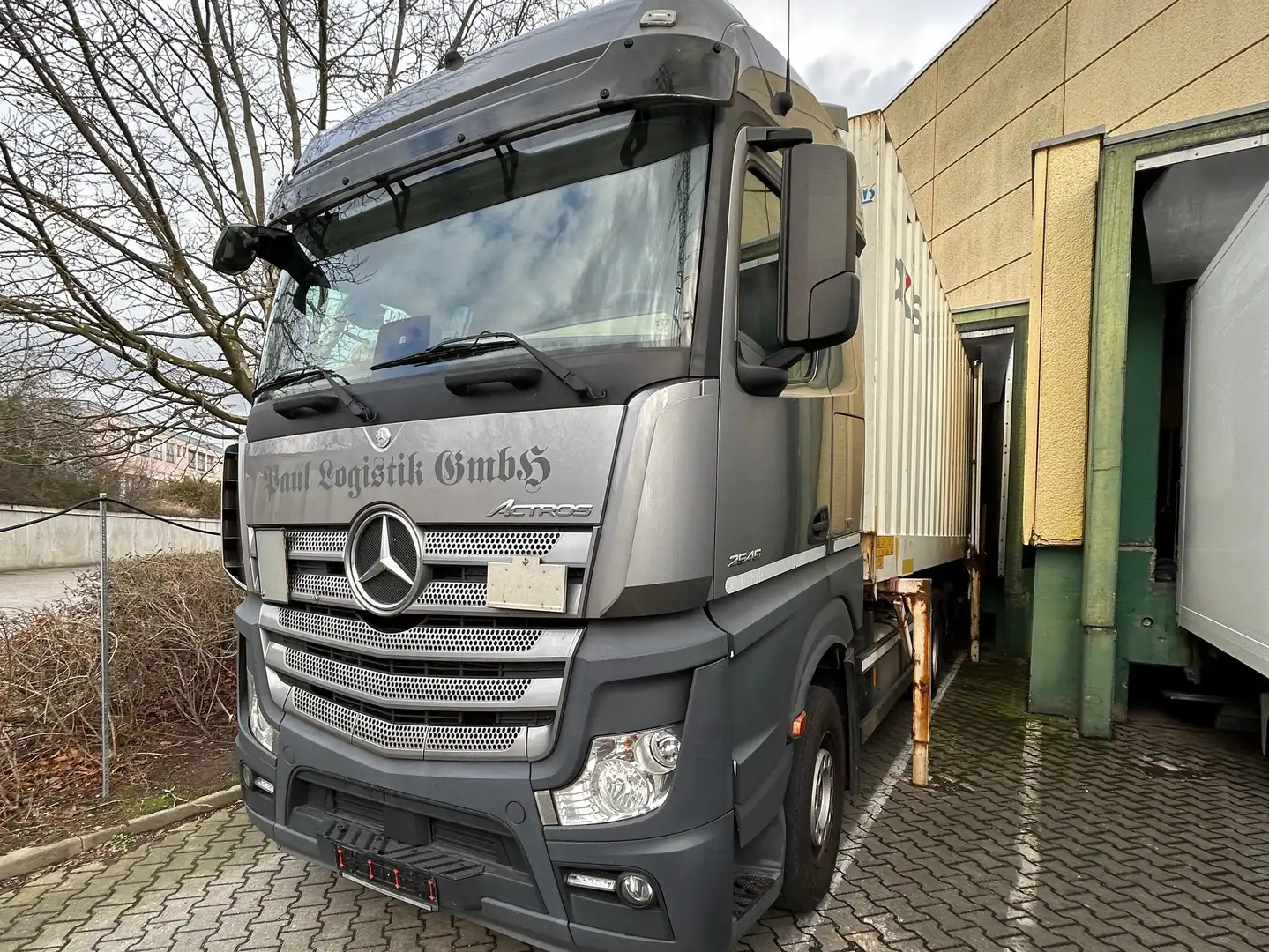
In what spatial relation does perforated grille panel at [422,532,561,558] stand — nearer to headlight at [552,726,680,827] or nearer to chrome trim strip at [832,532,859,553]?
headlight at [552,726,680,827]

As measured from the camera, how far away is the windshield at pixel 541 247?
209cm

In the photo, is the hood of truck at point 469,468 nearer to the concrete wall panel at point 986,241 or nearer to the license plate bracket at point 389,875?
the license plate bracket at point 389,875

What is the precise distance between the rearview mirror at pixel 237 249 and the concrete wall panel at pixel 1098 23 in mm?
11612

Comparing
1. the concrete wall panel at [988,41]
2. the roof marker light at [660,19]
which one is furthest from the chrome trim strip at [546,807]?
the concrete wall panel at [988,41]

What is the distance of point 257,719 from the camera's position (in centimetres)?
267

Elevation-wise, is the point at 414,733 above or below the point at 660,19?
below

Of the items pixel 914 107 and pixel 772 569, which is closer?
pixel 772 569

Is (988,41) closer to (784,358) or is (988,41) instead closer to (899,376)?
(899,376)

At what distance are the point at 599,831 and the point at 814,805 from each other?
125cm

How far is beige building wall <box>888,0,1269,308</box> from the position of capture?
28.6 feet

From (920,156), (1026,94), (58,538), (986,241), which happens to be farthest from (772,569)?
(58,538)

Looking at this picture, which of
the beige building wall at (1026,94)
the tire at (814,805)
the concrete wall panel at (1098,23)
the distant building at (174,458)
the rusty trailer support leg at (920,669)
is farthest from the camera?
the concrete wall panel at (1098,23)

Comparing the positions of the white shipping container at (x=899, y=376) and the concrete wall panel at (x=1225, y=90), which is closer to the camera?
the white shipping container at (x=899, y=376)

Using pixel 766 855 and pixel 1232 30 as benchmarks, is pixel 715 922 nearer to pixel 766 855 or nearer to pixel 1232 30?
pixel 766 855
